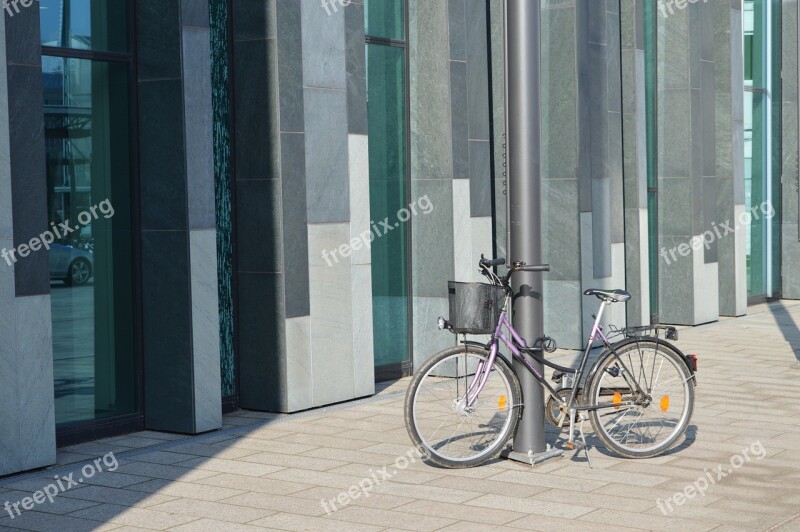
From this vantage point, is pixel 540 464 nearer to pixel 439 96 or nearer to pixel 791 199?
pixel 439 96

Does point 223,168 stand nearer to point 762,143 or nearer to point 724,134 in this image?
point 724,134

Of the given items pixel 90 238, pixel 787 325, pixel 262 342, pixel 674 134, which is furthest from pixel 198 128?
pixel 787 325

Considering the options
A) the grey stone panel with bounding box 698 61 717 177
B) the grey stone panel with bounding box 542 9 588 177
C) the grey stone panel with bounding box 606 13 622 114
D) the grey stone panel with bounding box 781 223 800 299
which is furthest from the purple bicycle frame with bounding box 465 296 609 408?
the grey stone panel with bounding box 781 223 800 299

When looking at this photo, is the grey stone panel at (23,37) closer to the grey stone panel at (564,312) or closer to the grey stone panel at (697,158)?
the grey stone panel at (564,312)

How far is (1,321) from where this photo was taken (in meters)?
7.75

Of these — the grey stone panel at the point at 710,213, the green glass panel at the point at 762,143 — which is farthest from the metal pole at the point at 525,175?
the green glass panel at the point at 762,143

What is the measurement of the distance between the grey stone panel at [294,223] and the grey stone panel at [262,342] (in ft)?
0.43

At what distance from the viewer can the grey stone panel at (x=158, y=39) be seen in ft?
29.9

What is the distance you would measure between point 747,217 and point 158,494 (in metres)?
14.1

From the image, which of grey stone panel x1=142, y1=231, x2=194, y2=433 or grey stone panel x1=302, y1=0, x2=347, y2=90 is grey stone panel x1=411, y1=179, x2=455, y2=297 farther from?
grey stone panel x1=142, y1=231, x2=194, y2=433

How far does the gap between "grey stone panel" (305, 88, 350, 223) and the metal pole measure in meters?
2.75

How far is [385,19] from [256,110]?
2316 mm

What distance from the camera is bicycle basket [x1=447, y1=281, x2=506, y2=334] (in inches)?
296

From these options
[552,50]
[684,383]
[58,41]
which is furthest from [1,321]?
[552,50]
